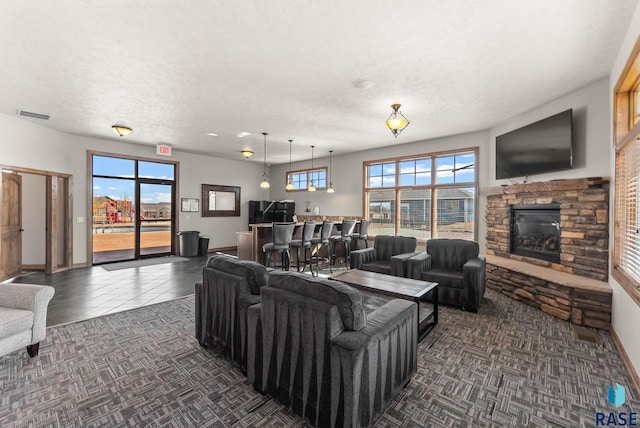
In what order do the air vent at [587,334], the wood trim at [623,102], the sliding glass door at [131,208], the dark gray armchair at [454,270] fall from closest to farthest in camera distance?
the wood trim at [623,102]
the air vent at [587,334]
the dark gray armchair at [454,270]
the sliding glass door at [131,208]

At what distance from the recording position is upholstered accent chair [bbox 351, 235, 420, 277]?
14.8 feet

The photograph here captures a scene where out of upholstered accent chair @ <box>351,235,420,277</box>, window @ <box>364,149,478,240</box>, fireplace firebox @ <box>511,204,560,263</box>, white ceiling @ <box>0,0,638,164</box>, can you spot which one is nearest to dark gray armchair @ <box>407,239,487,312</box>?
upholstered accent chair @ <box>351,235,420,277</box>

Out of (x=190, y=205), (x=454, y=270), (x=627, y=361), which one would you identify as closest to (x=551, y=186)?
(x=454, y=270)

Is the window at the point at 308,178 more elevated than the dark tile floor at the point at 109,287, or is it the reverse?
the window at the point at 308,178

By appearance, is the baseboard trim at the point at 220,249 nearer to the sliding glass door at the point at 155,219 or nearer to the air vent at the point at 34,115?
the sliding glass door at the point at 155,219

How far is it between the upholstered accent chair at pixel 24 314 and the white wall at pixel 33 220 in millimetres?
4463

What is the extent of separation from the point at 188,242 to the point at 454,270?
22.2ft

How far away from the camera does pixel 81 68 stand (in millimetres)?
3221

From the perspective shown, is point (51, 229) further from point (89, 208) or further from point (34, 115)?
point (34, 115)

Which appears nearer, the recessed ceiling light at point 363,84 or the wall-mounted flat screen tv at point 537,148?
the recessed ceiling light at point 363,84

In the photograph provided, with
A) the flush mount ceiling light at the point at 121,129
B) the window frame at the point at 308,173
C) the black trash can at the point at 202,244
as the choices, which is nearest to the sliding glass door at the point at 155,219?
the black trash can at the point at 202,244

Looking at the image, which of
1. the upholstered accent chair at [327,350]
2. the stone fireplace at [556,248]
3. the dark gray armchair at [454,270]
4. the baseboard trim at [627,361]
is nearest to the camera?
the upholstered accent chair at [327,350]

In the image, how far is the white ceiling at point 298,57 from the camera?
2291 millimetres

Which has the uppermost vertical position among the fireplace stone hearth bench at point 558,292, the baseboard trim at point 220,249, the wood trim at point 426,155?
the wood trim at point 426,155
